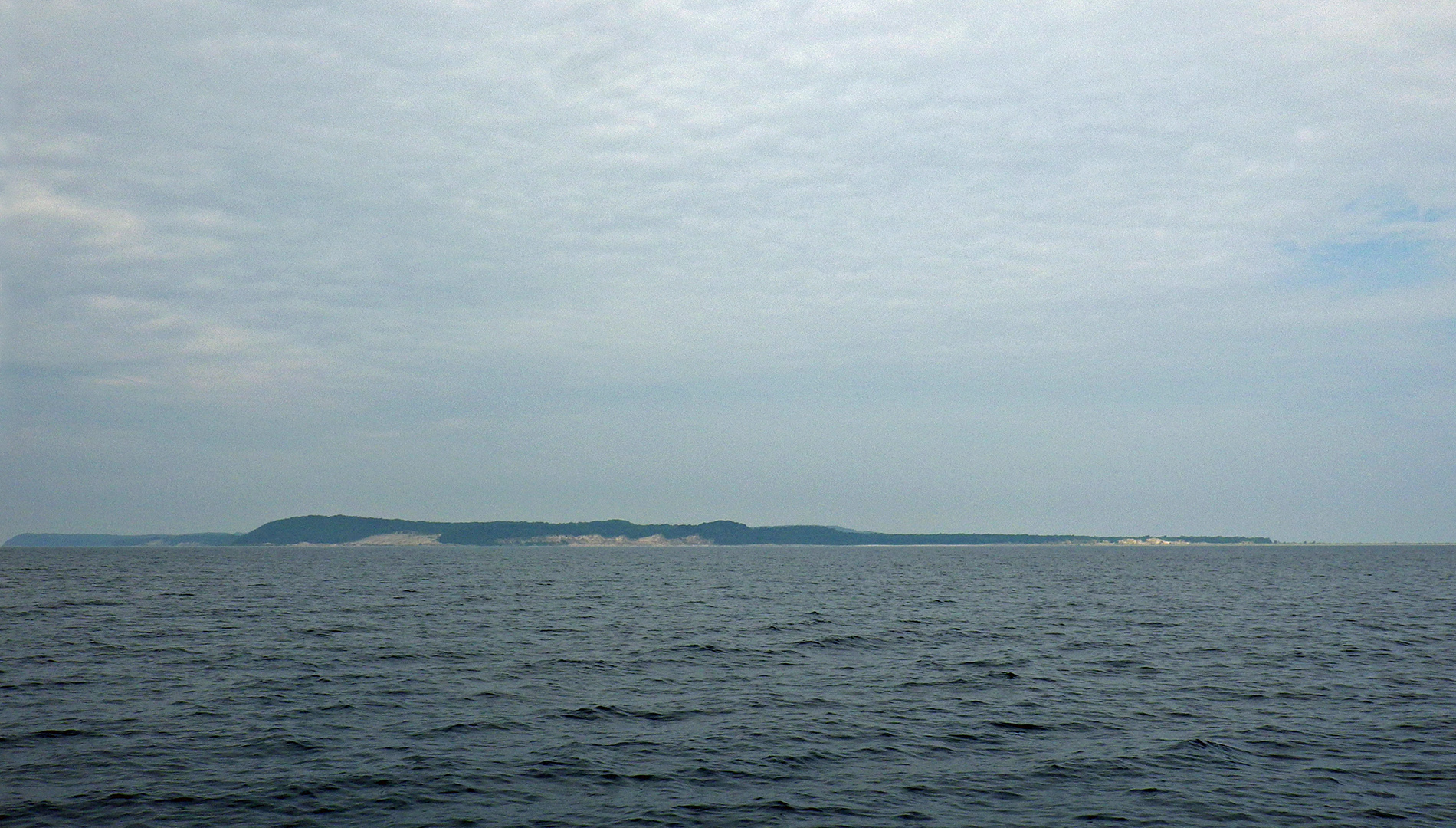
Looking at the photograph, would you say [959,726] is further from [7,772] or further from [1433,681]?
[7,772]

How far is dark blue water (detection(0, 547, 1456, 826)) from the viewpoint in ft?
66.2

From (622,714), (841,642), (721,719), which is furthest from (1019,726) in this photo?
(841,642)

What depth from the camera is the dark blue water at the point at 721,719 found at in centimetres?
2017

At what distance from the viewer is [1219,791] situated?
21.4 metres

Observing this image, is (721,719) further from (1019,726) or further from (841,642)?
(841,642)

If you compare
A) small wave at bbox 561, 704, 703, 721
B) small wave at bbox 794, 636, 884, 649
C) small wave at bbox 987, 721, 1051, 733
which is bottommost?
small wave at bbox 794, 636, 884, 649

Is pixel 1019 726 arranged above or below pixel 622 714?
above

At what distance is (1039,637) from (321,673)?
3620 cm

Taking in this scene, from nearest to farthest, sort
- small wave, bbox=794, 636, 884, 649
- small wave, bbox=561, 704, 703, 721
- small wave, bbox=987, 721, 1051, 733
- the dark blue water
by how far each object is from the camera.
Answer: the dark blue water < small wave, bbox=987, 721, 1051, 733 < small wave, bbox=561, 704, 703, 721 < small wave, bbox=794, 636, 884, 649

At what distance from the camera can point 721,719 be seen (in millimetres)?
28438

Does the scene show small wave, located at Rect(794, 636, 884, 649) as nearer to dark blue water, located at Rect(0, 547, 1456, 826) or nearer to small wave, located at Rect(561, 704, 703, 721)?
dark blue water, located at Rect(0, 547, 1456, 826)

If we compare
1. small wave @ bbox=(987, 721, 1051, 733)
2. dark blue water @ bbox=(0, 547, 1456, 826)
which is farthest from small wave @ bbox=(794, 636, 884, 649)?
small wave @ bbox=(987, 721, 1051, 733)

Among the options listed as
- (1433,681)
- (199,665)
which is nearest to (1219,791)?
(1433,681)

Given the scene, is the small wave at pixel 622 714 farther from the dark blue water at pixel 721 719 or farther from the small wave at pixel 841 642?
the small wave at pixel 841 642
